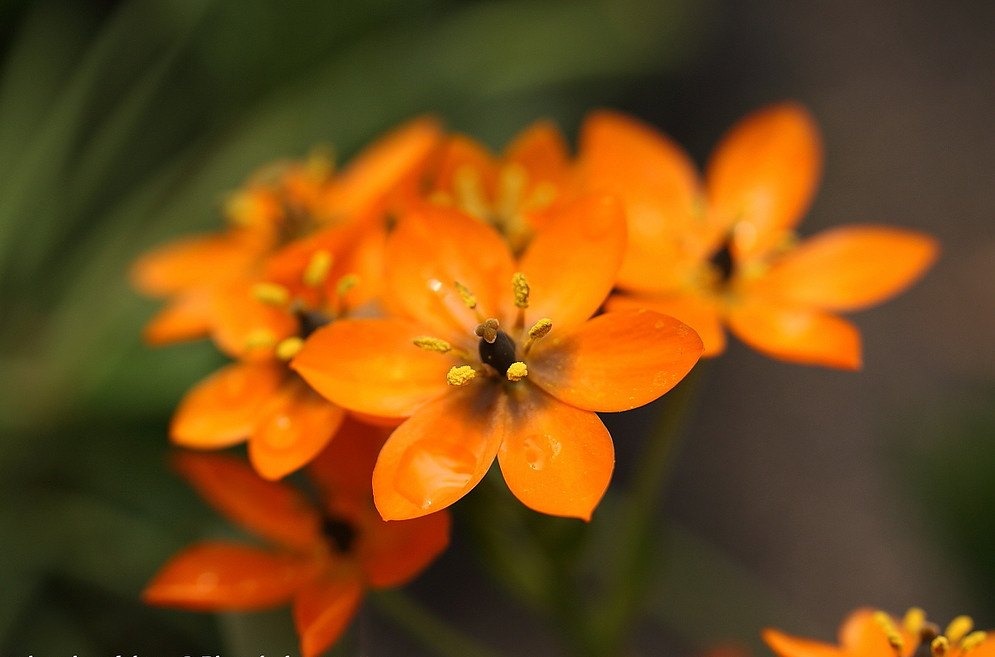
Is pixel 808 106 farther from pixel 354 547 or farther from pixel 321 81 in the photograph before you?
pixel 354 547

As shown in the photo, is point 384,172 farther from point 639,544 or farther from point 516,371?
point 639,544

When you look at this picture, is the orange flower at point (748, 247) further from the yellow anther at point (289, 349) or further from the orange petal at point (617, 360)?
the yellow anther at point (289, 349)

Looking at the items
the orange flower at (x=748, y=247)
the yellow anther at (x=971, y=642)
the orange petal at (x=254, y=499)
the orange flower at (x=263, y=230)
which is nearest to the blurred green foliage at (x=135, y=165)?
the orange petal at (x=254, y=499)

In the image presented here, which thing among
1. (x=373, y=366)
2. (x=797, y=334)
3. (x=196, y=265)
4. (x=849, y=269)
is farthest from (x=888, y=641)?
(x=196, y=265)

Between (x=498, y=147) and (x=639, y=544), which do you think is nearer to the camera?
(x=639, y=544)

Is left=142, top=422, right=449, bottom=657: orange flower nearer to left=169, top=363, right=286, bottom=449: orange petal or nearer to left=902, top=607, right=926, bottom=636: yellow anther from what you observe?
left=169, top=363, right=286, bottom=449: orange petal

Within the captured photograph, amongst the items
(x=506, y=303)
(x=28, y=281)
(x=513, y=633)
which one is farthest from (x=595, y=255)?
(x=513, y=633)
